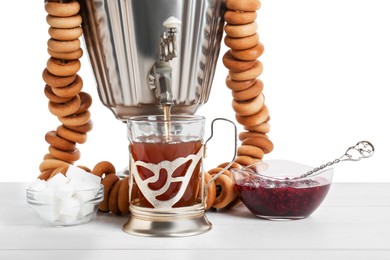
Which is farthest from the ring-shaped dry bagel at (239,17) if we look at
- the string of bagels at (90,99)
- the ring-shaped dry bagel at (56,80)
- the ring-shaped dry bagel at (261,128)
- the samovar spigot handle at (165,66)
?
the ring-shaped dry bagel at (56,80)

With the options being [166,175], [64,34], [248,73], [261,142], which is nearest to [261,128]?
[261,142]

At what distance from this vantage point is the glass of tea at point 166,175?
137 cm

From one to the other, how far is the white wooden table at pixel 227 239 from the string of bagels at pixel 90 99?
5 cm

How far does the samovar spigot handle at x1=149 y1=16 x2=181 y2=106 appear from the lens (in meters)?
1.48

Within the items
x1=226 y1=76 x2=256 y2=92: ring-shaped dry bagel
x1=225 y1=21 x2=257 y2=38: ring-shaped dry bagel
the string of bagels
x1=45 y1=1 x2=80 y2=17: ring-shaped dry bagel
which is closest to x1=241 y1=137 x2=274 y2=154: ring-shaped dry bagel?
the string of bagels

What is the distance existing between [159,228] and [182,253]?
0.12m

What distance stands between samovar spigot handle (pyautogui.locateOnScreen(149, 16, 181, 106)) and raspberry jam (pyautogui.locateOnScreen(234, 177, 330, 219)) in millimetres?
223

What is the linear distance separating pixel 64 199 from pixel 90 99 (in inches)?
11.7

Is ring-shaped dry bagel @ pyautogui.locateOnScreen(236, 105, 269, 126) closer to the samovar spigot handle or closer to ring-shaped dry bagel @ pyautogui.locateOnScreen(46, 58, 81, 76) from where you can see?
the samovar spigot handle

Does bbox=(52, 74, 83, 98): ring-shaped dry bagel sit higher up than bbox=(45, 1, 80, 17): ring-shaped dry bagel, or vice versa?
bbox=(45, 1, 80, 17): ring-shaped dry bagel

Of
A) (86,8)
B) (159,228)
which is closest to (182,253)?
(159,228)

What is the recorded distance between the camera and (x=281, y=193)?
1.44 meters

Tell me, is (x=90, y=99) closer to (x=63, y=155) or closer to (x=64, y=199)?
(x=63, y=155)

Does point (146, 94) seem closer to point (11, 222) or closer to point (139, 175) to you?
point (139, 175)
